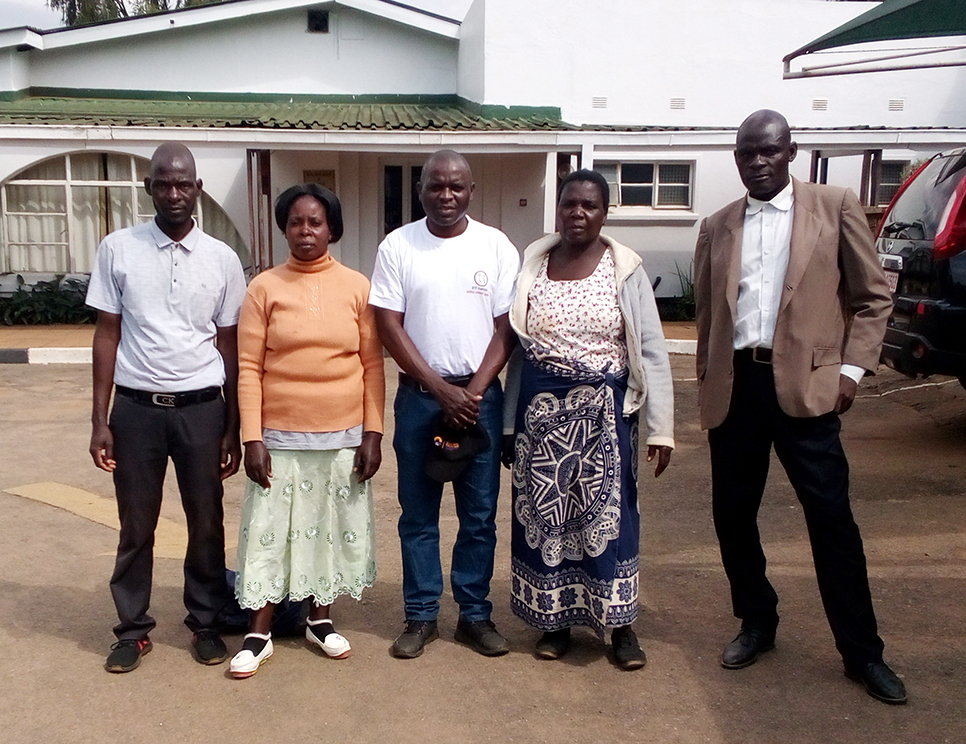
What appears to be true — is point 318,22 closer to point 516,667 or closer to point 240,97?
point 240,97

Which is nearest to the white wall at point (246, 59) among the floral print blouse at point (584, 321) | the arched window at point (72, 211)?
the arched window at point (72, 211)

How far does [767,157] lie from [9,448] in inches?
229

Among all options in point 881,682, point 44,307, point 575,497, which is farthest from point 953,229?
point 44,307

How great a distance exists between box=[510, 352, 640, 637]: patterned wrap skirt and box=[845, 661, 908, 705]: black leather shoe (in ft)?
2.71

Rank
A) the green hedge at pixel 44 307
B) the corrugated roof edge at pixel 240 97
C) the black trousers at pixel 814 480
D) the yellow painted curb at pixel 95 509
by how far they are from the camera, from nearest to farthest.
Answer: the black trousers at pixel 814 480
the yellow painted curb at pixel 95 509
the green hedge at pixel 44 307
the corrugated roof edge at pixel 240 97

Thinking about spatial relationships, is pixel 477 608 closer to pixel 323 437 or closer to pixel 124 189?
pixel 323 437

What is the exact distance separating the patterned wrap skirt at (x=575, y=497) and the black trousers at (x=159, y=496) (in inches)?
46.0

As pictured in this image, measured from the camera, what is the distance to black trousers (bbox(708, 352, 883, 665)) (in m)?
3.54

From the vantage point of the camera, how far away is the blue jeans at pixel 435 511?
3814mm

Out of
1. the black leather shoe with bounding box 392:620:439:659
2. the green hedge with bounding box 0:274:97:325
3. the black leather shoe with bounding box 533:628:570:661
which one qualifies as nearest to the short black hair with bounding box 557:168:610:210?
the black leather shoe with bounding box 533:628:570:661

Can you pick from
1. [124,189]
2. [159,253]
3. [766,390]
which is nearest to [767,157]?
[766,390]

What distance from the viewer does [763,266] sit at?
3619mm

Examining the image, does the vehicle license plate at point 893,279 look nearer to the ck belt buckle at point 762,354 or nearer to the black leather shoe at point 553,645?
the ck belt buckle at point 762,354

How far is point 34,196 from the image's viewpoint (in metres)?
13.9
